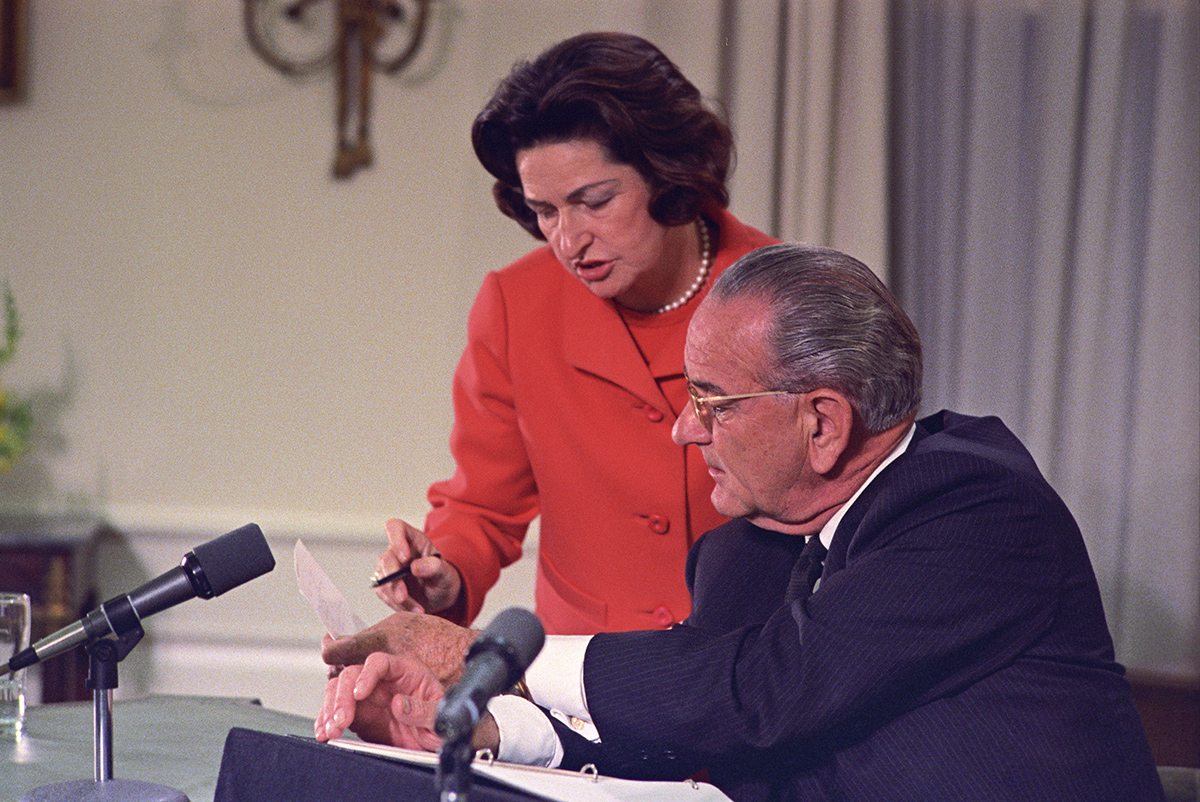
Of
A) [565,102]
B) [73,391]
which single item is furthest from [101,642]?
[73,391]

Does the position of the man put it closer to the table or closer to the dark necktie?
the dark necktie

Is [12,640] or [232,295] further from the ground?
[232,295]

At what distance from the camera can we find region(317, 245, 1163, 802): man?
4.58 ft

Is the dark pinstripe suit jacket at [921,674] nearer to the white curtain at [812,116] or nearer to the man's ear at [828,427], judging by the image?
the man's ear at [828,427]

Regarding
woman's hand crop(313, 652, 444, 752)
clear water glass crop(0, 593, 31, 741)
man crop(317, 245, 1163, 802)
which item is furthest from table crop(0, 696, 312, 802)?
man crop(317, 245, 1163, 802)

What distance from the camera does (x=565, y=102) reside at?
1992mm

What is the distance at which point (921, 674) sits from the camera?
1401 mm

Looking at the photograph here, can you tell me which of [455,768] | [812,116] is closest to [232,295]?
[812,116]

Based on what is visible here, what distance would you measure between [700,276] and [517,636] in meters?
1.36

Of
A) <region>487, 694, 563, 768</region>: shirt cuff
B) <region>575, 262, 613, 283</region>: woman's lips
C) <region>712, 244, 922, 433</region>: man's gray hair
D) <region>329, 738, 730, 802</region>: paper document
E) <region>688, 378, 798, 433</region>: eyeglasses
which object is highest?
<region>575, 262, 613, 283</region>: woman's lips

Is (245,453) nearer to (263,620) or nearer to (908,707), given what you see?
(263,620)

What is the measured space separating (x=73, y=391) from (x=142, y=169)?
28.6 inches

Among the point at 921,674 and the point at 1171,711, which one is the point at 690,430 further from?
the point at 1171,711

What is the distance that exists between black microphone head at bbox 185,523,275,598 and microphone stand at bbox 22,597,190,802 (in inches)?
4.1
